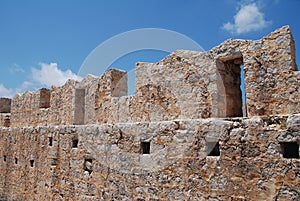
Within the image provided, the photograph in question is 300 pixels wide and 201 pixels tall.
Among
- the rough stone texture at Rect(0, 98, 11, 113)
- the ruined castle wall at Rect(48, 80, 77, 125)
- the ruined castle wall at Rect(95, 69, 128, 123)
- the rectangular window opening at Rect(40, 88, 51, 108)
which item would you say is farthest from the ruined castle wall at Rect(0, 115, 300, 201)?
the rough stone texture at Rect(0, 98, 11, 113)

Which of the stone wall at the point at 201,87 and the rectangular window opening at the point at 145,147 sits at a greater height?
the stone wall at the point at 201,87

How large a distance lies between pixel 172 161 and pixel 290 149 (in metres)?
1.56

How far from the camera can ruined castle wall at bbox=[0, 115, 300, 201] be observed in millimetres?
3180

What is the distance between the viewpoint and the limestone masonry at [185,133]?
328 centimetres

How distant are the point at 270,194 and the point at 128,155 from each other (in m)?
2.29

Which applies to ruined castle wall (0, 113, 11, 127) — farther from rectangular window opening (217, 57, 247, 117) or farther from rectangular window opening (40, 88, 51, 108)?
rectangular window opening (217, 57, 247, 117)

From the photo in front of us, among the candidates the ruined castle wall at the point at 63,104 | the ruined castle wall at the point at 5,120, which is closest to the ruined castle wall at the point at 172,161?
the ruined castle wall at the point at 63,104

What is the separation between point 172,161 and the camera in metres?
4.04

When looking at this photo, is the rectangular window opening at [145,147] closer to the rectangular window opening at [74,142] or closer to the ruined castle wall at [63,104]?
the rectangular window opening at [74,142]

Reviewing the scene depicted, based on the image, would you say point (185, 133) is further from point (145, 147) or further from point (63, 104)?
point (63, 104)

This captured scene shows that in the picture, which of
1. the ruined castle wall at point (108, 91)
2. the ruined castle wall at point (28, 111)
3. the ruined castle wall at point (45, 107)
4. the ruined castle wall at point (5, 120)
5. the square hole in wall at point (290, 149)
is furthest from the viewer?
the ruined castle wall at point (5, 120)

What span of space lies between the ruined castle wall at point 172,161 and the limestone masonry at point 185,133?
1 centimetres

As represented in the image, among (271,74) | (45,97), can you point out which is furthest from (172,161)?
(45,97)

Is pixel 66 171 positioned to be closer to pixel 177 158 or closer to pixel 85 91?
pixel 85 91
